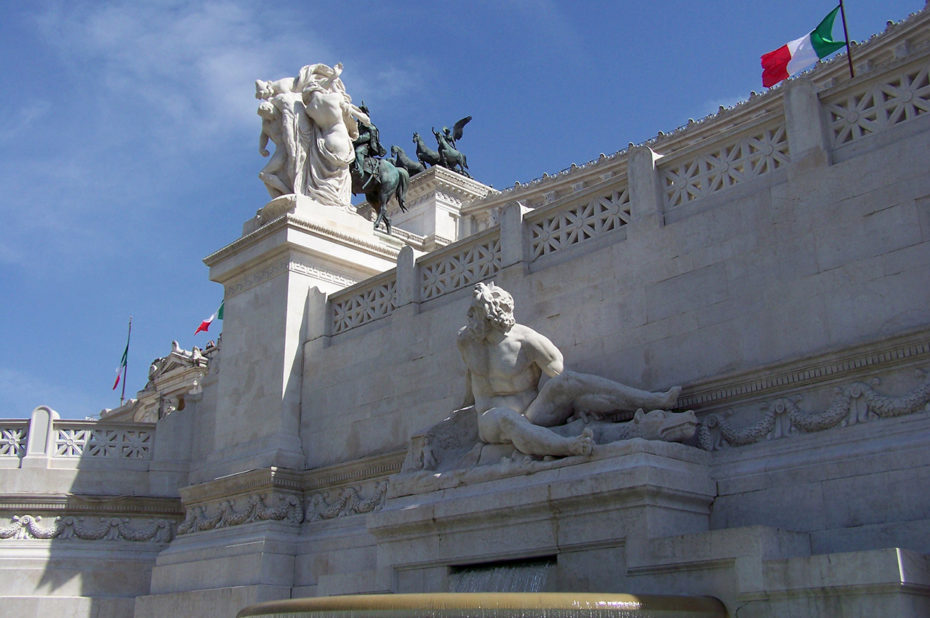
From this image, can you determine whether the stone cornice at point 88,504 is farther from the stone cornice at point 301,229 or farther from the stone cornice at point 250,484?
the stone cornice at point 301,229

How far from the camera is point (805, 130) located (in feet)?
35.3

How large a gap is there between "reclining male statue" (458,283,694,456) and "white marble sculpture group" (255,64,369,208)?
23.7 feet

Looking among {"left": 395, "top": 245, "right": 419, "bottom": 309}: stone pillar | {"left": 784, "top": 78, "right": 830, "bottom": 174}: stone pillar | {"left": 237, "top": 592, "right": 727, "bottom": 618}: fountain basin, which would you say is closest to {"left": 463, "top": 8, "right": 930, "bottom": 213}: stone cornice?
{"left": 395, "top": 245, "right": 419, "bottom": 309}: stone pillar

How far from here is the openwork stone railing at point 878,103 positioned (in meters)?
10.1

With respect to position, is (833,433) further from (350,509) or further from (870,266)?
(350,509)

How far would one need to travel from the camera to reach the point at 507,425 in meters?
11.1

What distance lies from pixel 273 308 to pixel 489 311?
6.43m

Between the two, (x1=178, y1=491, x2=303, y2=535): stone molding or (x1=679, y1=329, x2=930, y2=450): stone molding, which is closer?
(x1=679, y1=329, x2=930, y2=450): stone molding

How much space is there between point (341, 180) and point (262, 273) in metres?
2.37

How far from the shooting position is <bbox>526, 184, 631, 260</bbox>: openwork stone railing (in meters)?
12.7

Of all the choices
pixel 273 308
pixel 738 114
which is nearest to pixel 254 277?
pixel 273 308

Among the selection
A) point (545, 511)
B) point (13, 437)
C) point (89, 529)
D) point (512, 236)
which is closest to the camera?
point (545, 511)

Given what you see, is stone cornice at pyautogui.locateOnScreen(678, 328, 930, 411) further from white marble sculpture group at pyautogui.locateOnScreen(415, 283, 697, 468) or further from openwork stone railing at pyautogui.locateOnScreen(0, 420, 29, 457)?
openwork stone railing at pyautogui.locateOnScreen(0, 420, 29, 457)

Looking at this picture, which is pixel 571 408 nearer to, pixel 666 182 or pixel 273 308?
pixel 666 182
